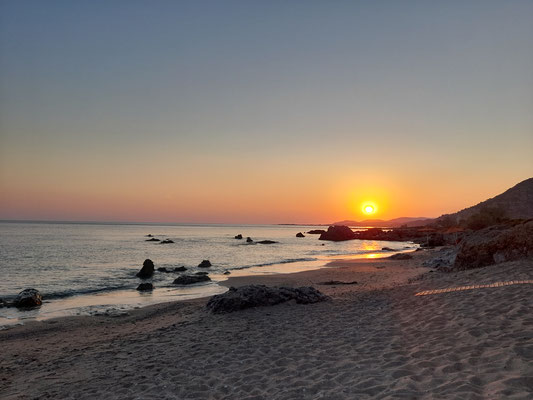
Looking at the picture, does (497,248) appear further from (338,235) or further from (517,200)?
(517,200)

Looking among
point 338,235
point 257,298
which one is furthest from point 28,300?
point 338,235

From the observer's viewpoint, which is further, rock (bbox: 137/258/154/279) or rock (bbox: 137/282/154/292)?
rock (bbox: 137/258/154/279)

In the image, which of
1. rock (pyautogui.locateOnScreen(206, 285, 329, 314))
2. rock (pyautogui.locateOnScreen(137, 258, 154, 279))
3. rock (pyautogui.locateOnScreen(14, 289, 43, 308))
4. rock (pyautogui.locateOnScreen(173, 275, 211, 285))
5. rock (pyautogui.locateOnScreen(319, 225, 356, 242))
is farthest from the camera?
rock (pyautogui.locateOnScreen(319, 225, 356, 242))

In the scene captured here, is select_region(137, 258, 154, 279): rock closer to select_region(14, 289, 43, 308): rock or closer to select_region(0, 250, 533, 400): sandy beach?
select_region(14, 289, 43, 308): rock

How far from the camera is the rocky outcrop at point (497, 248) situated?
15.7m

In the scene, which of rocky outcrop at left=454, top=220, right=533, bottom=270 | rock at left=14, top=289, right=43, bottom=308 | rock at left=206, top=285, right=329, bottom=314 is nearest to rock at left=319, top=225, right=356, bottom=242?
rocky outcrop at left=454, top=220, right=533, bottom=270

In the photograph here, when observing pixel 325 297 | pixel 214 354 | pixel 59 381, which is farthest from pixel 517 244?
pixel 59 381

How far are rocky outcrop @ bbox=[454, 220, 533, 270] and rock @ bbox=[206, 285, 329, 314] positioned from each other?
776 cm

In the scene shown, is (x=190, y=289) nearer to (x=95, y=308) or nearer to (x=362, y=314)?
(x=95, y=308)

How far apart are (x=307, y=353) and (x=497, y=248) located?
1267cm

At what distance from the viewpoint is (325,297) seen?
1478 centimetres

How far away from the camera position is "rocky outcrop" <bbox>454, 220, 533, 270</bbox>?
1571 cm

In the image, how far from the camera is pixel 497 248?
16688mm

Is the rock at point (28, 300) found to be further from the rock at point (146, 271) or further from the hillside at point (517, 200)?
the hillside at point (517, 200)
